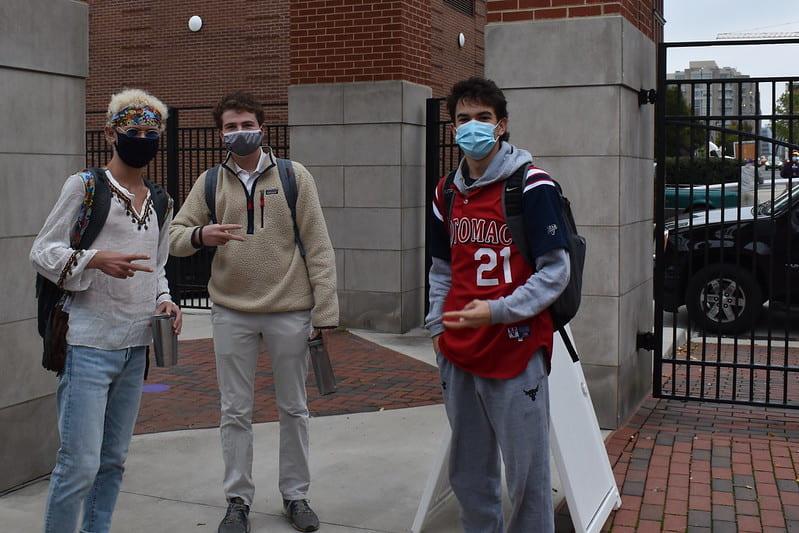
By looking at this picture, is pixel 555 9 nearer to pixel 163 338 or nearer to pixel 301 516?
pixel 301 516

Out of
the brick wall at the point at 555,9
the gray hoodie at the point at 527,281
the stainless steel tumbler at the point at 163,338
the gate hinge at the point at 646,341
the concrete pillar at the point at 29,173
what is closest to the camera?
the gray hoodie at the point at 527,281

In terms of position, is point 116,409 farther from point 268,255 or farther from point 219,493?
point 219,493

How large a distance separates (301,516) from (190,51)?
20.5 m

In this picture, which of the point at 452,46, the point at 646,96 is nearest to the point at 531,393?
the point at 646,96

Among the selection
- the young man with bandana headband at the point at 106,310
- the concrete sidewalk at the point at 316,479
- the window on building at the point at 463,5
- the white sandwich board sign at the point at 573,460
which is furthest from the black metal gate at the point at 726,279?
the window on building at the point at 463,5

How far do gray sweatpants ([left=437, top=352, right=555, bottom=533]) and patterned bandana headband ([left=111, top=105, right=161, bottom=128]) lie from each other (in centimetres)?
145

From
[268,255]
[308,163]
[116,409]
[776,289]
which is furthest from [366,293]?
[116,409]

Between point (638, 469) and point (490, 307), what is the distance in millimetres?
2756

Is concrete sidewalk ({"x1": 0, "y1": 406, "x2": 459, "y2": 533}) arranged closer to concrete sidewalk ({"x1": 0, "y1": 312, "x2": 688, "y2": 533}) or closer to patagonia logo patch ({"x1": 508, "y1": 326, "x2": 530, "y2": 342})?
concrete sidewalk ({"x1": 0, "y1": 312, "x2": 688, "y2": 533})

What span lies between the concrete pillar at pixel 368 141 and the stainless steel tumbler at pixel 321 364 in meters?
5.83

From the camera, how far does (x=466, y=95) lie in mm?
3650

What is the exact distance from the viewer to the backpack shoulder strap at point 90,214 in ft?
12.2

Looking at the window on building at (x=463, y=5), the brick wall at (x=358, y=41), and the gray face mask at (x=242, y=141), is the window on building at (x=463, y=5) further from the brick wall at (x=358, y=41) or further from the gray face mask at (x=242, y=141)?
the gray face mask at (x=242, y=141)

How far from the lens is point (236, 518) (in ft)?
15.1
